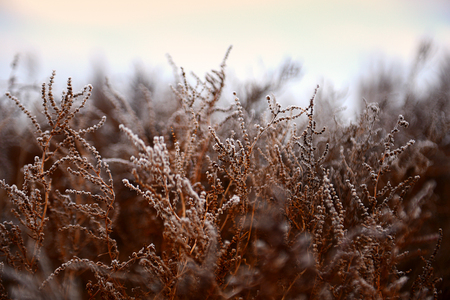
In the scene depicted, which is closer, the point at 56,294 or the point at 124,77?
the point at 56,294

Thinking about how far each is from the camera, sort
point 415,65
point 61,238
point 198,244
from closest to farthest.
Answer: point 198,244, point 61,238, point 415,65

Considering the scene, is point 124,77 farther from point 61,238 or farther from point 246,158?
point 246,158

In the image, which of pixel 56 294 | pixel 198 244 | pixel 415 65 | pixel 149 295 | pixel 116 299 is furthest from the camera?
pixel 415 65

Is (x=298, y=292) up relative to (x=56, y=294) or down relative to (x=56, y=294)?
down

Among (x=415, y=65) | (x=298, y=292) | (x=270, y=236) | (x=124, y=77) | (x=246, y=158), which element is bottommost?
(x=298, y=292)

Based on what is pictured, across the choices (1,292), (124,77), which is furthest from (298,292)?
(124,77)

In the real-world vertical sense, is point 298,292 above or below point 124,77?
below

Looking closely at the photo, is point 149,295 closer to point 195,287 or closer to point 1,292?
point 195,287

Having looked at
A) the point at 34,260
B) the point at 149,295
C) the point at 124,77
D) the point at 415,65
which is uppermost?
the point at 124,77

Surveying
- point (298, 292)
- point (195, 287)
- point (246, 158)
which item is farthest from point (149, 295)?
point (246, 158)
